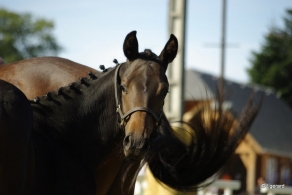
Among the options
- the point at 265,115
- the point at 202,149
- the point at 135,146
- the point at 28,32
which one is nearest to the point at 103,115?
the point at 135,146

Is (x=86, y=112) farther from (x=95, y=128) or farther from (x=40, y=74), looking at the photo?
(x=40, y=74)

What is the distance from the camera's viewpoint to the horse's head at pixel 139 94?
15.9 feet

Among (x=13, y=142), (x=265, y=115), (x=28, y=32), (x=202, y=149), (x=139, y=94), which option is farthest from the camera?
(x=28, y=32)

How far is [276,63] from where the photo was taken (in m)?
52.9

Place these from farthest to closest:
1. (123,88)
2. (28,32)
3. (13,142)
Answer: (28,32) < (123,88) < (13,142)

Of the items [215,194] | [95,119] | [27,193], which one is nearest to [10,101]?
[27,193]

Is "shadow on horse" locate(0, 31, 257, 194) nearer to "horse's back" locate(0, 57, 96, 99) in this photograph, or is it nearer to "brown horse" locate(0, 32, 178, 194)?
"brown horse" locate(0, 32, 178, 194)

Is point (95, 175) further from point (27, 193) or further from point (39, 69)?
point (39, 69)

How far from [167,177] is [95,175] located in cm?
183

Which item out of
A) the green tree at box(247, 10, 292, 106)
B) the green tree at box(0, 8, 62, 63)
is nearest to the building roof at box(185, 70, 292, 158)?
the green tree at box(247, 10, 292, 106)

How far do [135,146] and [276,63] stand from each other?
49.2 meters

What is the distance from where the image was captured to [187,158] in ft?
24.3

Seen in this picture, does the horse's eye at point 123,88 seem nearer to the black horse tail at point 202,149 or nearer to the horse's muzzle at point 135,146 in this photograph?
the horse's muzzle at point 135,146

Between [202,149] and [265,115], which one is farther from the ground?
[202,149]
